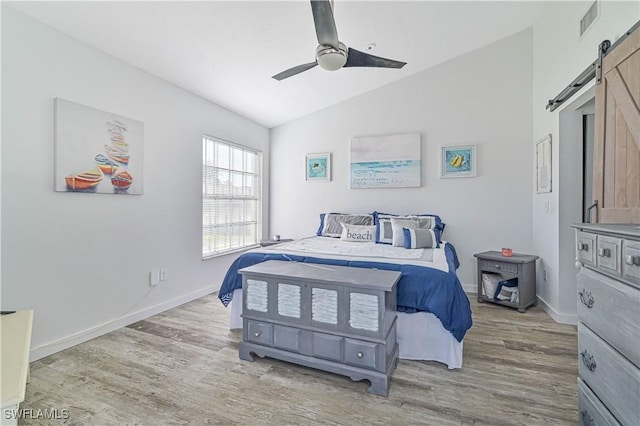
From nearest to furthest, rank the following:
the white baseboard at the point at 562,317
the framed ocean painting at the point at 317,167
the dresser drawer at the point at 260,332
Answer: the dresser drawer at the point at 260,332 < the white baseboard at the point at 562,317 < the framed ocean painting at the point at 317,167

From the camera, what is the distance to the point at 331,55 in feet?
6.74

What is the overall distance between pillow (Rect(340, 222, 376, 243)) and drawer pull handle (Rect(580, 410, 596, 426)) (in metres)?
2.53

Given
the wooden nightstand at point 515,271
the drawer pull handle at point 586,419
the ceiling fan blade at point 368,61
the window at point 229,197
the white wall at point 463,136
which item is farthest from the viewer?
the window at point 229,197

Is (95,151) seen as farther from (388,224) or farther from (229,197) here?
(388,224)

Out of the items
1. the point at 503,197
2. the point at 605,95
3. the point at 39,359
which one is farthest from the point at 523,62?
the point at 39,359

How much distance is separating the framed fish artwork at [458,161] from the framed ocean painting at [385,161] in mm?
326

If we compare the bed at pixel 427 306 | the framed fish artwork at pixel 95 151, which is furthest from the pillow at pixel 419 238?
the framed fish artwork at pixel 95 151

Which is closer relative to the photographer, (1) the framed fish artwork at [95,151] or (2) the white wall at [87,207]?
(2) the white wall at [87,207]

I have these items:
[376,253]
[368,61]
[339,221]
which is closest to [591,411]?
[376,253]

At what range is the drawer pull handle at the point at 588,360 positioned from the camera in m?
1.25

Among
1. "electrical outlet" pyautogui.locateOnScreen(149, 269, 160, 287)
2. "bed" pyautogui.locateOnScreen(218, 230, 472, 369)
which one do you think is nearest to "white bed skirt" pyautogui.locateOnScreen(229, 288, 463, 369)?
"bed" pyautogui.locateOnScreen(218, 230, 472, 369)

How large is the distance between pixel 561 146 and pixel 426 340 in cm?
235

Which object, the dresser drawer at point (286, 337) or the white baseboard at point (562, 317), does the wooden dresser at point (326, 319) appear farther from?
the white baseboard at point (562, 317)

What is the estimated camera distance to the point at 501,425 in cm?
157
